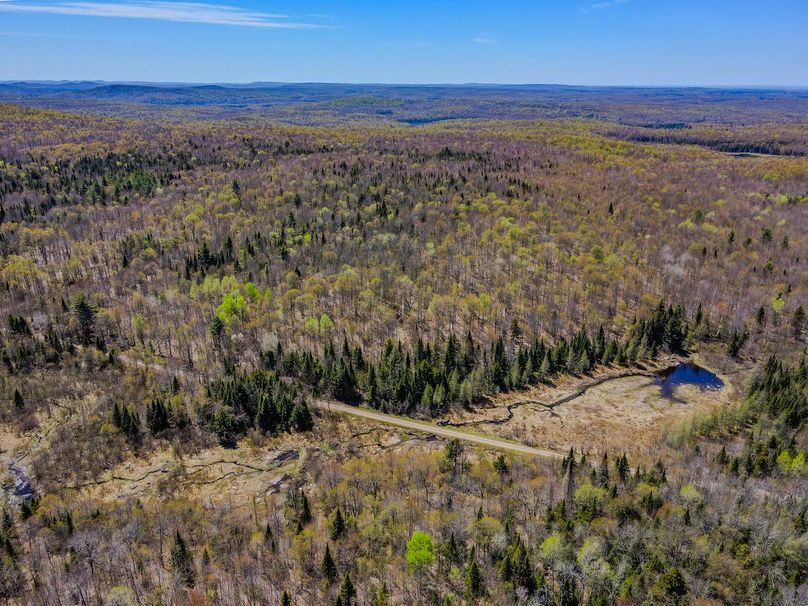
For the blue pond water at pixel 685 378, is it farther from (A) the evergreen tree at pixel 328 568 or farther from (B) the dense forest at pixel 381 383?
(A) the evergreen tree at pixel 328 568

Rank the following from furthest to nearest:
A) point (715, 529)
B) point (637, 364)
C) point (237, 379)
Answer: point (637, 364), point (237, 379), point (715, 529)

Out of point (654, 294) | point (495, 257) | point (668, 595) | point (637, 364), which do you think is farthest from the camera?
point (495, 257)

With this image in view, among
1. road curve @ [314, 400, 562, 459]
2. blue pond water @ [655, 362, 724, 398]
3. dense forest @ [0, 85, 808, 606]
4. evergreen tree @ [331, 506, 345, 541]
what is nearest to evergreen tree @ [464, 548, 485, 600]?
dense forest @ [0, 85, 808, 606]

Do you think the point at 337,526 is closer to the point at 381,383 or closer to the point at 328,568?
the point at 328,568

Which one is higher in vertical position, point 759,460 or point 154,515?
point 759,460

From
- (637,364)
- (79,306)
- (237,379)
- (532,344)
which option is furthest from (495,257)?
(79,306)

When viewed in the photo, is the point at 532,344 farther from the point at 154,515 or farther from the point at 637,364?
the point at 154,515

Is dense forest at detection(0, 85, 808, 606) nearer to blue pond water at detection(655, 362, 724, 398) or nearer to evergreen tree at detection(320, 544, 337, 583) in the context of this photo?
evergreen tree at detection(320, 544, 337, 583)
